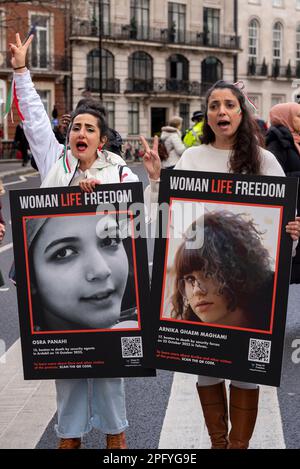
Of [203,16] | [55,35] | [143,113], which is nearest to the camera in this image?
[55,35]

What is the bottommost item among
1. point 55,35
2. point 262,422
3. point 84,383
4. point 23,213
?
point 262,422

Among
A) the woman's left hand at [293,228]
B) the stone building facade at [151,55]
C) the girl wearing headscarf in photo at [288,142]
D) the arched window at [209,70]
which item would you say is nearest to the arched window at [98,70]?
the stone building facade at [151,55]

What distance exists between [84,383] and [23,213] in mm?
936

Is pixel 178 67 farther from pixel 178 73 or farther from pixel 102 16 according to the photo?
pixel 102 16

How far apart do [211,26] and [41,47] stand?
15.5 metres

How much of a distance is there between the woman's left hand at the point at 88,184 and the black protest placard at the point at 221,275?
0.33m

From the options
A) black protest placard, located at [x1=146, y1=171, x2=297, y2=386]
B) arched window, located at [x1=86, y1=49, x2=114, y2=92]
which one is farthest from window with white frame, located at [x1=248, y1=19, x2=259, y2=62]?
black protest placard, located at [x1=146, y1=171, x2=297, y2=386]

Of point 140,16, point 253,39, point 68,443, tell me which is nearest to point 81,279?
point 68,443

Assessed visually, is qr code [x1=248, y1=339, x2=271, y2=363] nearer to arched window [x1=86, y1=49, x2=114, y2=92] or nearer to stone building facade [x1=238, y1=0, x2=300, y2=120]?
arched window [x1=86, y1=49, x2=114, y2=92]

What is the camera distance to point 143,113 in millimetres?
53312
